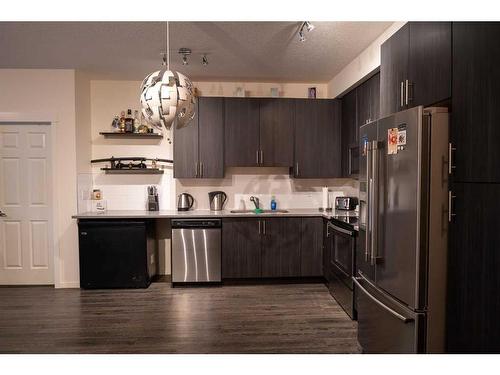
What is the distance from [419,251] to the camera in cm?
178

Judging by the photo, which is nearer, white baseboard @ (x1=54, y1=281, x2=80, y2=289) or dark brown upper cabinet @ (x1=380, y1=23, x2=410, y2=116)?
dark brown upper cabinet @ (x1=380, y1=23, x2=410, y2=116)

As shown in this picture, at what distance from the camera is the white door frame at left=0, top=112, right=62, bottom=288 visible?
404 cm

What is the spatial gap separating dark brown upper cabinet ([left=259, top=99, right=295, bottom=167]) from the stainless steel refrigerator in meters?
2.16

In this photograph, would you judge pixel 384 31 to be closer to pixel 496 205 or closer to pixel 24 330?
pixel 496 205

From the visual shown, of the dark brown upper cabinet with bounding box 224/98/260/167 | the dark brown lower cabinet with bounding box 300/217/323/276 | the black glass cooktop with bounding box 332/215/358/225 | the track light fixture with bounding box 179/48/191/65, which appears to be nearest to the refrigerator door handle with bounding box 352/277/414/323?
the black glass cooktop with bounding box 332/215/358/225

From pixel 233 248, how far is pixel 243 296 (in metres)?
0.60

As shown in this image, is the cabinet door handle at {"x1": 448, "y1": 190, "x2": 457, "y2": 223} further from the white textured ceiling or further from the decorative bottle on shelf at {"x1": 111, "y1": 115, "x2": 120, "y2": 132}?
the decorative bottle on shelf at {"x1": 111, "y1": 115, "x2": 120, "y2": 132}

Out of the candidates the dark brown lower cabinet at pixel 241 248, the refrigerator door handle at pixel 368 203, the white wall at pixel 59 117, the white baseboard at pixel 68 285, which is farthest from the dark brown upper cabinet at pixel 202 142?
the refrigerator door handle at pixel 368 203

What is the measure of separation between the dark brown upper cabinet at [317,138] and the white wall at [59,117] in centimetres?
284

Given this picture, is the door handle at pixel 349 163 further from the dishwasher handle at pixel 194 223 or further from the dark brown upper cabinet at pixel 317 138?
the dishwasher handle at pixel 194 223

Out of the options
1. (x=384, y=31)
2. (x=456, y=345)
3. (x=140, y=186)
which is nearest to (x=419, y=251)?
(x=456, y=345)

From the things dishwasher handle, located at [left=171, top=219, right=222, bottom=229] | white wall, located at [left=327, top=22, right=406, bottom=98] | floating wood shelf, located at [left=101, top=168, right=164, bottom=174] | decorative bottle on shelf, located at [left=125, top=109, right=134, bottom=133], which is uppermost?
white wall, located at [left=327, top=22, right=406, bottom=98]

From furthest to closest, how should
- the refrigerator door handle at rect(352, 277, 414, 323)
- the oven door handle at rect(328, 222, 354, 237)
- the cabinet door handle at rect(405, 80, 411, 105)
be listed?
1. the oven door handle at rect(328, 222, 354, 237)
2. the cabinet door handle at rect(405, 80, 411, 105)
3. the refrigerator door handle at rect(352, 277, 414, 323)

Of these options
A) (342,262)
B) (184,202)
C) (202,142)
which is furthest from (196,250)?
(342,262)
